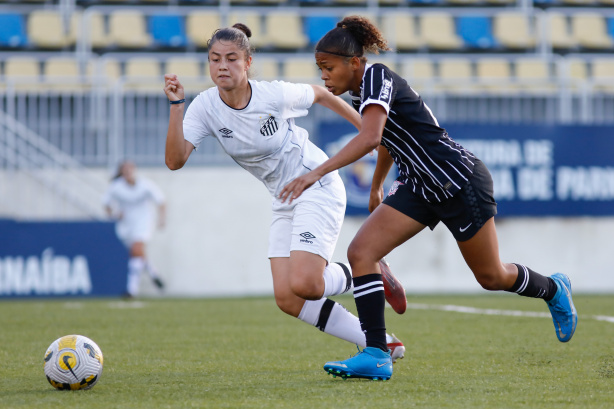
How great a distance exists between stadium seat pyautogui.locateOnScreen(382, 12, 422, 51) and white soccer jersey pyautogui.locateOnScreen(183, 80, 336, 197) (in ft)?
37.5

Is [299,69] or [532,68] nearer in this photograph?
[299,69]

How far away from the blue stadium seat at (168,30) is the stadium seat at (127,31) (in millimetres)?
176

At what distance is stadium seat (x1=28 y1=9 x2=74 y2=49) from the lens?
16.3 m

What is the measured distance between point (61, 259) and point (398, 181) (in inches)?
341

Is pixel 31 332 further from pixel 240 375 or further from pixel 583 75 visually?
pixel 583 75

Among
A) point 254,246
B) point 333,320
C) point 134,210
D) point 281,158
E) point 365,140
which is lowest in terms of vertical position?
point 254,246

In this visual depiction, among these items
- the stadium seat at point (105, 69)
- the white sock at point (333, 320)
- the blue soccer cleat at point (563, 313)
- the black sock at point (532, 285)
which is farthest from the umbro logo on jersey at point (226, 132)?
the stadium seat at point (105, 69)

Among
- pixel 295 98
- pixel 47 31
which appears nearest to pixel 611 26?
pixel 47 31

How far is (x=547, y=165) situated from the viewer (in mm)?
13719

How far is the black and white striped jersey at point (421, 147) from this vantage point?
4840 millimetres

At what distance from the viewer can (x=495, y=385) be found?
14.8 ft

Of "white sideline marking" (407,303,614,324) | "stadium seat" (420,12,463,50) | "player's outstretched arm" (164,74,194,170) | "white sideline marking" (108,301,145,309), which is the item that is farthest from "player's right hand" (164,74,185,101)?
"stadium seat" (420,12,463,50)

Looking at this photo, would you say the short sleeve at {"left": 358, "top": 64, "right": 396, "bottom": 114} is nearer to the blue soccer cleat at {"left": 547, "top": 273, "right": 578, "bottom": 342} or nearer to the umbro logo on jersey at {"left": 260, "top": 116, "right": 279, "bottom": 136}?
the umbro logo on jersey at {"left": 260, "top": 116, "right": 279, "bottom": 136}

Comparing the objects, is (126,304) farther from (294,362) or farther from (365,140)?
(365,140)
